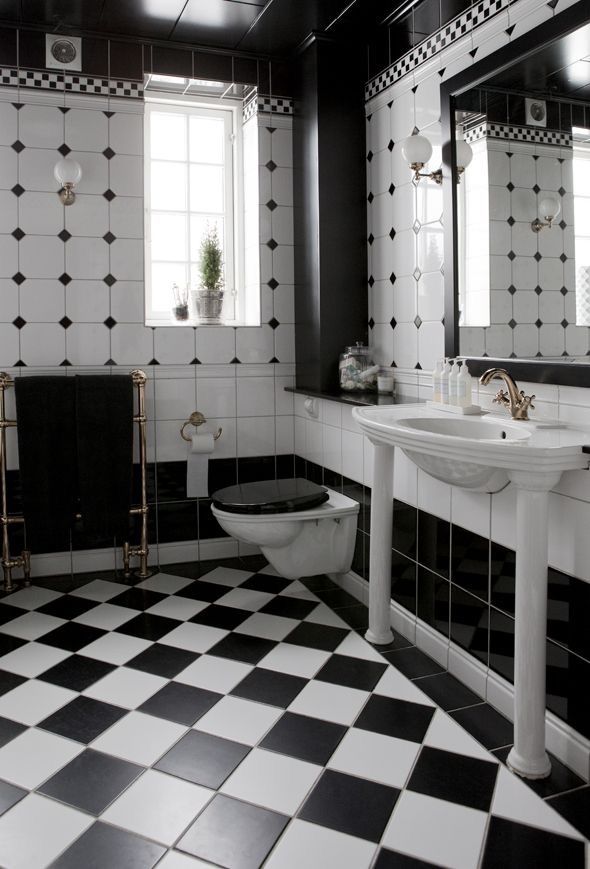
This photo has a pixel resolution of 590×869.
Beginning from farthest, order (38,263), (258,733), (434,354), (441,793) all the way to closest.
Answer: (38,263) → (434,354) → (258,733) → (441,793)

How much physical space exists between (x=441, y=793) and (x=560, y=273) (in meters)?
1.43

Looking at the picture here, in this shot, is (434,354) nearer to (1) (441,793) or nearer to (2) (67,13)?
(1) (441,793)

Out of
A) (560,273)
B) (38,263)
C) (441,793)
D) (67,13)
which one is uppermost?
(67,13)

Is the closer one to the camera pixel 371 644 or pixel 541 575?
pixel 541 575

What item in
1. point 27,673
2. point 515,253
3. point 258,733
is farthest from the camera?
point 27,673

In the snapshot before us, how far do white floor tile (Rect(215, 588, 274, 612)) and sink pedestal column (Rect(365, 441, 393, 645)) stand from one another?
61cm

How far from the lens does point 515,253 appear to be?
7.45 feet

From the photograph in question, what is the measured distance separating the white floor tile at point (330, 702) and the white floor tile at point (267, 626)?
0.43 m

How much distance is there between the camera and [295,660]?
2514 mm

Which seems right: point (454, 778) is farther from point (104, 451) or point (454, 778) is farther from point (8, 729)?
point (104, 451)

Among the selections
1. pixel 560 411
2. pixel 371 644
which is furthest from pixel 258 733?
pixel 560 411

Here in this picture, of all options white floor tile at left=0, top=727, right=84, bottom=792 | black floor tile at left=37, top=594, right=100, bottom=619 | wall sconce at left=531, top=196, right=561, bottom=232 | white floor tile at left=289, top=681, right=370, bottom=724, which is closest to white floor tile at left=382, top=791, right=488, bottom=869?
white floor tile at left=289, top=681, right=370, bottom=724

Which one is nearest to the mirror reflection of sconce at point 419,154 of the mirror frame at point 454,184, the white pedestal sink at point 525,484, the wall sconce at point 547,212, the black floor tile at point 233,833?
the mirror frame at point 454,184

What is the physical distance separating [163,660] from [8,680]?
50 centimetres
